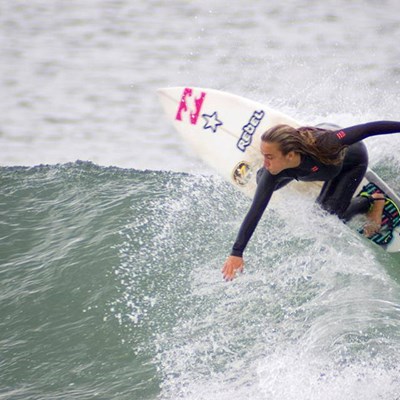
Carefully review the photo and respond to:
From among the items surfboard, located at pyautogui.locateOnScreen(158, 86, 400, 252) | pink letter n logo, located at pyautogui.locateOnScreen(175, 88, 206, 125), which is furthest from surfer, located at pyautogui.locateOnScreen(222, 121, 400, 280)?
pink letter n logo, located at pyautogui.locateOnScreen(175, 88, 206, 125)

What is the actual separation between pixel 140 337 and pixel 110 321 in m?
0.32

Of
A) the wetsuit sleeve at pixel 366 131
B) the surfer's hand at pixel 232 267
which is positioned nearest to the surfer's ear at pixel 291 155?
the wetsuit sleeve at pixel 366 131

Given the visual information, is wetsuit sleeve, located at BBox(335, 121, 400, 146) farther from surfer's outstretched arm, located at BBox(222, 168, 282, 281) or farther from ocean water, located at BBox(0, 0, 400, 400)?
ocean water, located at BBox(0, 0, 400, 400)

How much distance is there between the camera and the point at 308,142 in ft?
17.3

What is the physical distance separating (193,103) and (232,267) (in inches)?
94.1

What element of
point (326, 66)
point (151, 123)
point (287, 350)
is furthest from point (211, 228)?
point (326, 66)

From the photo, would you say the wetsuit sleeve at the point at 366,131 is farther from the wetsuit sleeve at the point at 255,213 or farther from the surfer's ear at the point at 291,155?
the wetsuit sleeve at the point at 255,213

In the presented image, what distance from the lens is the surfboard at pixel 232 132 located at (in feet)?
20.9

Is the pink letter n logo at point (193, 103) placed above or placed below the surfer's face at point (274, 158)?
below

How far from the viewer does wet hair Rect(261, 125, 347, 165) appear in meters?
5.11

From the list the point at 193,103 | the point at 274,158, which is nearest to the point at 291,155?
the point at 274,158

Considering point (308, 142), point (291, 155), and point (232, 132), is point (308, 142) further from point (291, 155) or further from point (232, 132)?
point (232, 132)

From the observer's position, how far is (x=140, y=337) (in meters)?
5.68

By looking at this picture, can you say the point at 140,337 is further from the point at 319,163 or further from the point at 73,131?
the point at 73,131
